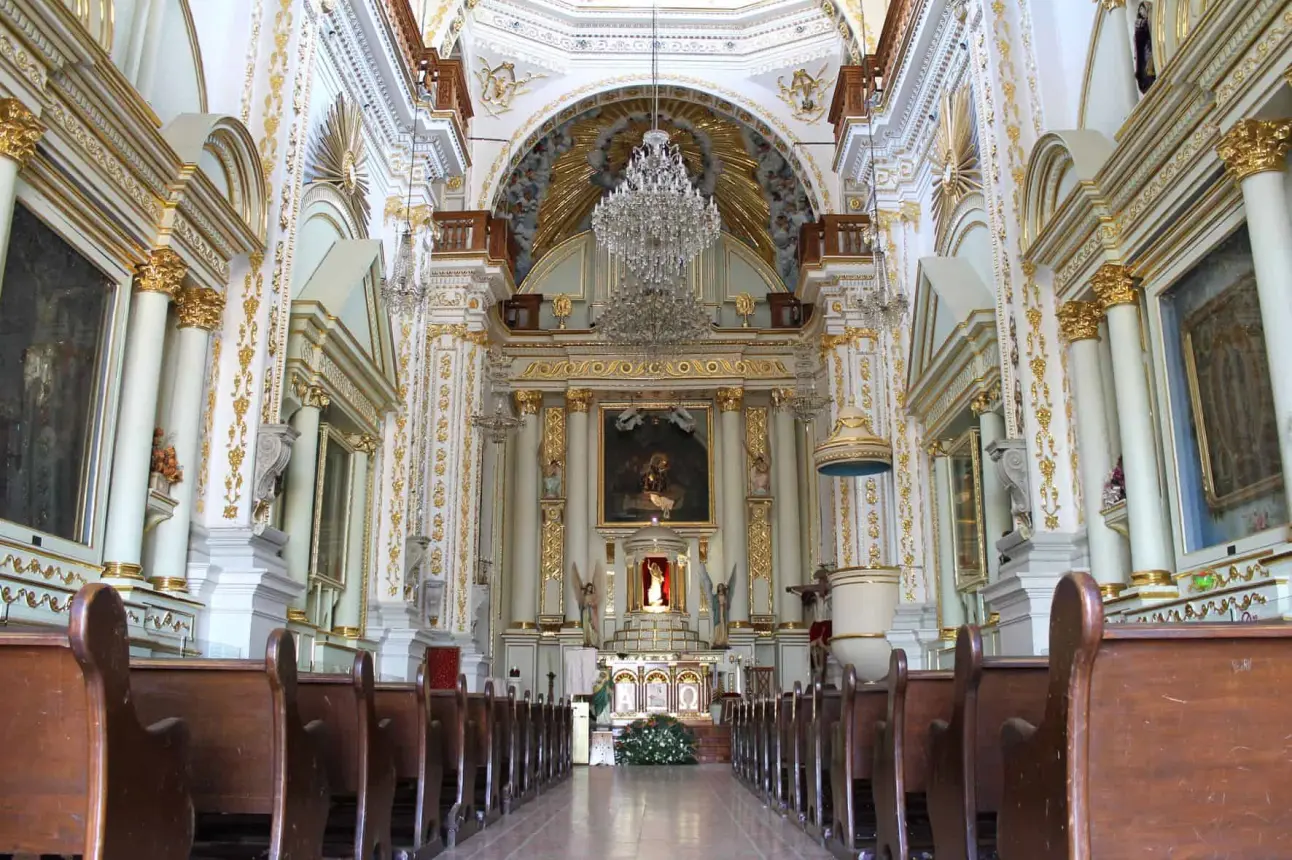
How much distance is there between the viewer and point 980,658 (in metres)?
2.94

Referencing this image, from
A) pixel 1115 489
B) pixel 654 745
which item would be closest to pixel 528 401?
pixel 654 745

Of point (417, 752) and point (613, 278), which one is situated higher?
point (613, 278)

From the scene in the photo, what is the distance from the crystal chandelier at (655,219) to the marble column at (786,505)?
6307mm

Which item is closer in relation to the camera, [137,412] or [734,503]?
[137,412]

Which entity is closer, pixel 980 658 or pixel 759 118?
pixel 980 658

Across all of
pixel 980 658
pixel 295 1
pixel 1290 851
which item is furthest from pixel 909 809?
pixel 295 1

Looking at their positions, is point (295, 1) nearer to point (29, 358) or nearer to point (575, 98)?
point (29, 358)

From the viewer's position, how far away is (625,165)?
59.0 ft

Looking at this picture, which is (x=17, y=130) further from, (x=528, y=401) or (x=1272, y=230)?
(x=528, y=401)

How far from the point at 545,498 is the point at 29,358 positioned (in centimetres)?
1253

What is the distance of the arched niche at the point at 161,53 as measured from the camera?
656 cm

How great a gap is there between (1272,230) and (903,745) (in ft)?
10.7

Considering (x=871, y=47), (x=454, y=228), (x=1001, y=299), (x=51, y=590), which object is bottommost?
(x=51, y=590)

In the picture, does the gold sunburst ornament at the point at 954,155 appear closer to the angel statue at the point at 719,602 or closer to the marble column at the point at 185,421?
the marble column at the point at 185,421
